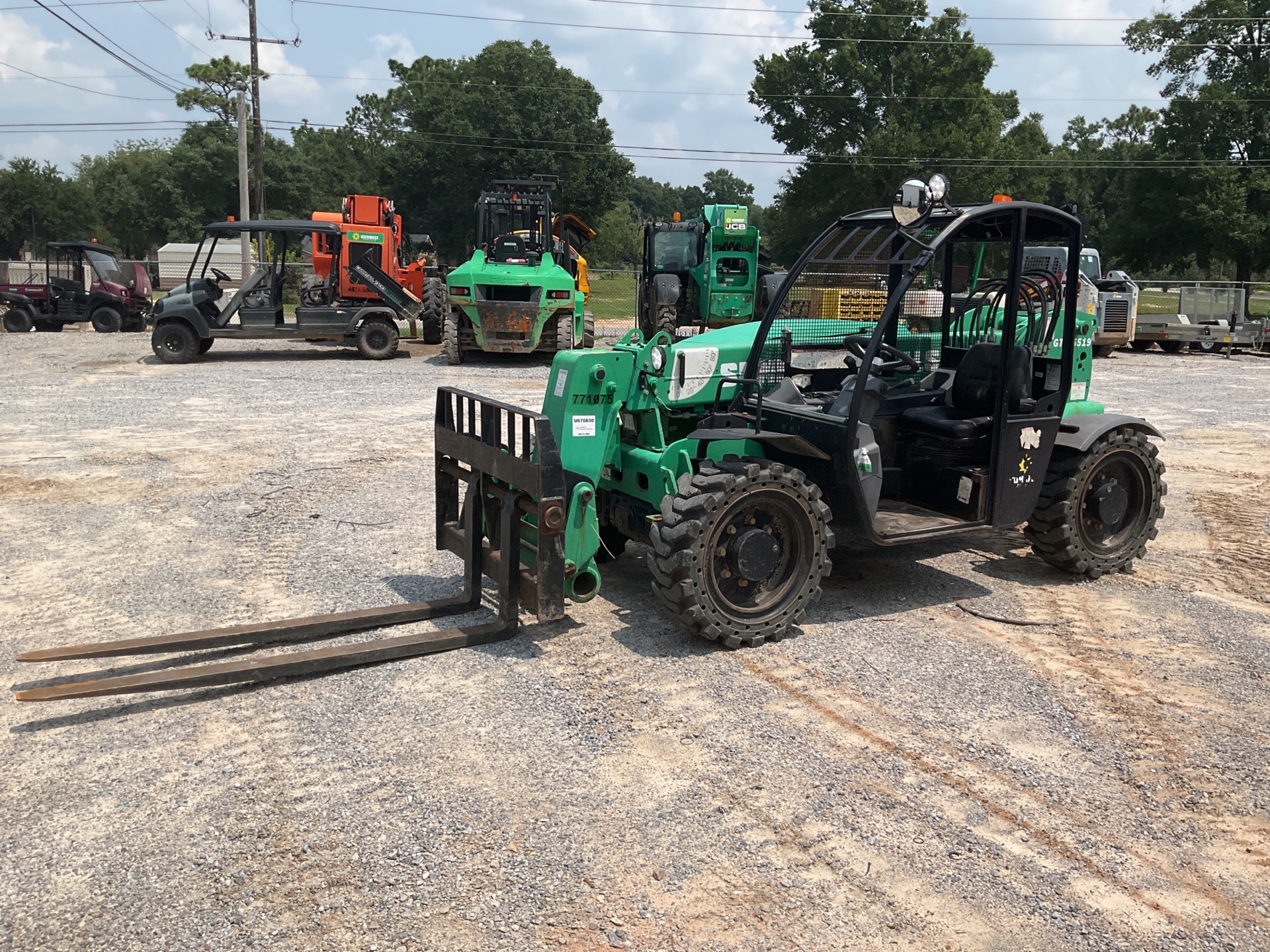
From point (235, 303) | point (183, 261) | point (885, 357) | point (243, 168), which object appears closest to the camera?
point (885, 357)

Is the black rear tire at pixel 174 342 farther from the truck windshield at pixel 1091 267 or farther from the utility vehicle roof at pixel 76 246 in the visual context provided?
the truck windshield at pixel 1091 267

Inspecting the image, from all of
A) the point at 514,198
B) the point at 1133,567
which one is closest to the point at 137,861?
the point at 1133,567

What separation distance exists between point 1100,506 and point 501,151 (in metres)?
52.7

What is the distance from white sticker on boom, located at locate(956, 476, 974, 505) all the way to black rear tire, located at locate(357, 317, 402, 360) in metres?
15.2

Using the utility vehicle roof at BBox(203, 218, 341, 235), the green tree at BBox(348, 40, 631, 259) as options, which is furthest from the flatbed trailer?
the green tree at BBox(348, 40, 631, 259)

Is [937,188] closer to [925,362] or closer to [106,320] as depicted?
[925,362]

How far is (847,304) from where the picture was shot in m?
6.61

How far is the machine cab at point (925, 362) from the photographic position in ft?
18.8

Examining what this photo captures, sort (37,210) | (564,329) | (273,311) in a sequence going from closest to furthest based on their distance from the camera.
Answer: (564,329)
(273,311)
(37,210)

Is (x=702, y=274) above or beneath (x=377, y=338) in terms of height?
above

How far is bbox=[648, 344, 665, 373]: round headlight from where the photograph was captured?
5.98 m

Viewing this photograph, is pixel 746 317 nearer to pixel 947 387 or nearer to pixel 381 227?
pixel 381 227

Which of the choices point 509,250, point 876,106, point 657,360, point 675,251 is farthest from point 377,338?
point 876,106

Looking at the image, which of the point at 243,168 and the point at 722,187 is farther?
the point at 722,187
